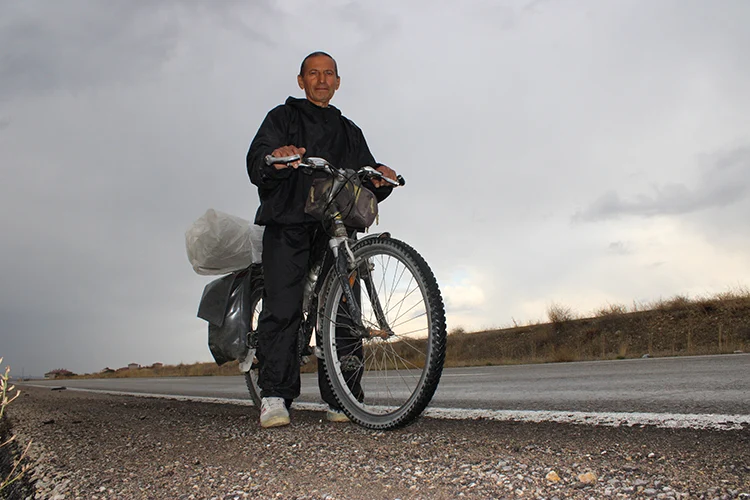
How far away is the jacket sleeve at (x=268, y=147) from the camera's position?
3.16 m

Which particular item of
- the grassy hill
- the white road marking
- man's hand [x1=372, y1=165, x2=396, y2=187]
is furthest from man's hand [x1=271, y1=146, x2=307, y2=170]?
the grassy hill

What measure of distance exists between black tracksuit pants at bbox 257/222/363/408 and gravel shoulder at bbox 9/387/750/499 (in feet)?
1.57

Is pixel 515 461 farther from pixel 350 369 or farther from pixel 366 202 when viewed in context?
pixel 366 202

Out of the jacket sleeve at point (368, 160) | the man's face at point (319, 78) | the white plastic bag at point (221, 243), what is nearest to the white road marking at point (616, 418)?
the jacket sleeve at point (368, 160)

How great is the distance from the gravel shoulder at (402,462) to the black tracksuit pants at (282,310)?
0.48 m

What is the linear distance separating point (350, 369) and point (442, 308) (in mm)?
818

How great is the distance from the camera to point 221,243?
13.2 ft

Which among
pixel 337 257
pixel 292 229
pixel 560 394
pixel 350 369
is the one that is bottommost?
pixel 560 394

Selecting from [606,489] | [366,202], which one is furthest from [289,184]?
[606,489]

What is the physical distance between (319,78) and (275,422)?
2186 millimetres

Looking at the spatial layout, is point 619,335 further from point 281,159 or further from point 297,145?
Result: point 281,159

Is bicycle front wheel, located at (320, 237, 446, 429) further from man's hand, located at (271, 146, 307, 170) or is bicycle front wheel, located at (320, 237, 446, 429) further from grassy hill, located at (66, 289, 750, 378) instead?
grassy hill, located at (66, 289, 750, 378)

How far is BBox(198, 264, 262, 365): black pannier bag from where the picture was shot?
3.97m

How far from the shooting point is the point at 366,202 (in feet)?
10.9
